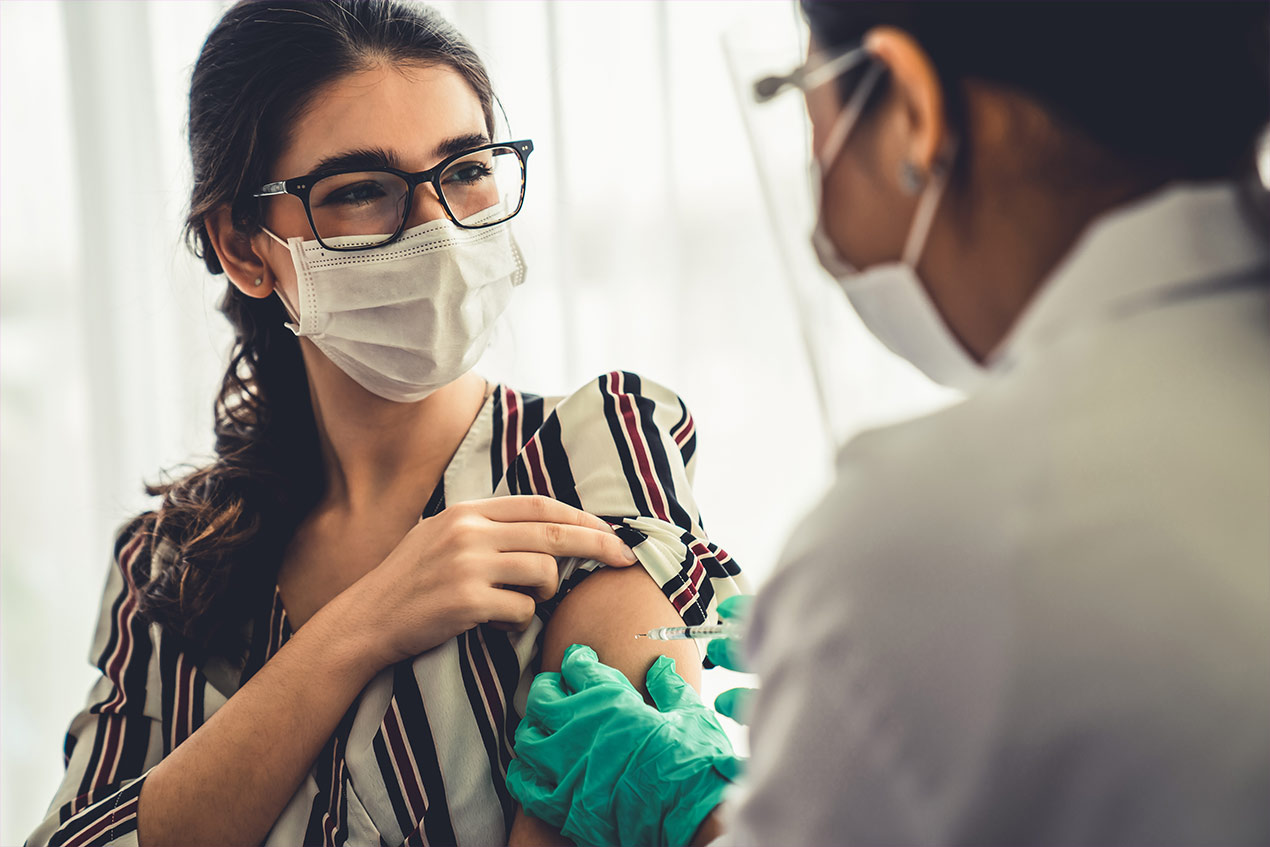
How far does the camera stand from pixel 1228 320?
23.6 inches

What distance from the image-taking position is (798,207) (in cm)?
82

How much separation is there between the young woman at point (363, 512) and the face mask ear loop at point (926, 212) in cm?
65

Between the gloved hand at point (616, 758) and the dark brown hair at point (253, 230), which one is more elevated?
the dark brown hair at point (253, 230)

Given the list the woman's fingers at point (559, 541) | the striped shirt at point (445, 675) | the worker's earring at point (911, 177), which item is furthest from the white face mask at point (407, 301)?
the worker's earring at point (911, 177)

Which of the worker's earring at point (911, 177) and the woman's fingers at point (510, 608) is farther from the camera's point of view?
the woman's fingers at point (510, 608)

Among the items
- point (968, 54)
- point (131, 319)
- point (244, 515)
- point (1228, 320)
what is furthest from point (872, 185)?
point (131, 319)

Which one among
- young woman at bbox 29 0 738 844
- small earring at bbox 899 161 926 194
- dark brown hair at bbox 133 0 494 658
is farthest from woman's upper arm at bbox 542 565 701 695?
small earring at bbox 899 161 926 194

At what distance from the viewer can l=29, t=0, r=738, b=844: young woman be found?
120 centimetres

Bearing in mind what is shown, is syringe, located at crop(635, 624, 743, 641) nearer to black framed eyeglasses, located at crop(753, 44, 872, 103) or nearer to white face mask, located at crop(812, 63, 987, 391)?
white face mask, located at crop(812, 63, 987, 391)

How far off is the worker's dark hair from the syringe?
0.57 meters

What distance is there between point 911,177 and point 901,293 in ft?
0.29

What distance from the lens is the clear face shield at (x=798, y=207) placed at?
0.80m

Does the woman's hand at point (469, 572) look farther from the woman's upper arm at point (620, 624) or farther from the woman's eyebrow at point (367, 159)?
the woman's eyebrow at point (367, 159)

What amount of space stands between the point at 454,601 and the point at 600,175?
4.65 feet
